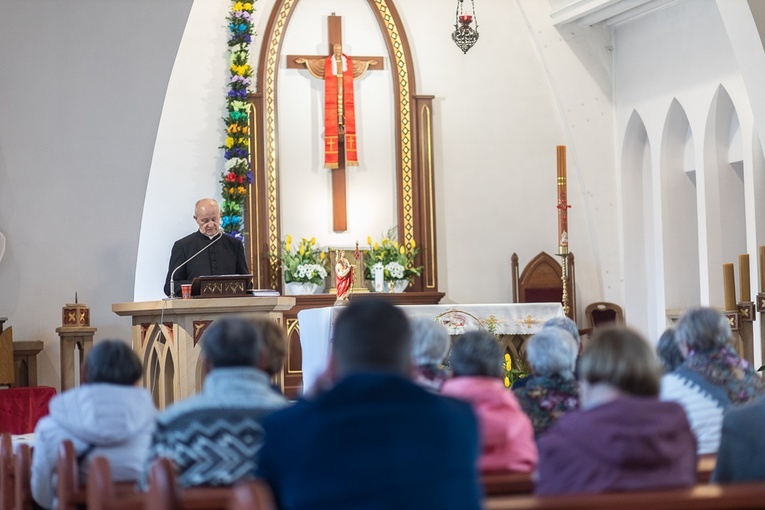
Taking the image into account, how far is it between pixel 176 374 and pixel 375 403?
16.5ft

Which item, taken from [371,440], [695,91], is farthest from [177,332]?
[695,91]

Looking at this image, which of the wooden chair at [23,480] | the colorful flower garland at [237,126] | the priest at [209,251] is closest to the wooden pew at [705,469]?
the wooden chair at [23,480]

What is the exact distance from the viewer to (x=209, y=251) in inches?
364

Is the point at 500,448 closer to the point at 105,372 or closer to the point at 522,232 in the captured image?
the point at 105,372

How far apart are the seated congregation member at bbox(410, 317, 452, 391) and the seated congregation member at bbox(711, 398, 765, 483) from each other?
3.82 feet

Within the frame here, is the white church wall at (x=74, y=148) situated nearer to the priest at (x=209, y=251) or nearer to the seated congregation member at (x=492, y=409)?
Result: the priest at (x=209, y=251)

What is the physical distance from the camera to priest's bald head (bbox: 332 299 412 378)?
2406 millimetres

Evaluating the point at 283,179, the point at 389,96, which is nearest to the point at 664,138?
the point at 389,96

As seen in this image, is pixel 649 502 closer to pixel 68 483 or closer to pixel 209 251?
pixel 68 483

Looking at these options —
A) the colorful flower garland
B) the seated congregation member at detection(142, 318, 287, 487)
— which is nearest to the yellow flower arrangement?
the colorful flower garland

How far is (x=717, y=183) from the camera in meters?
11.0

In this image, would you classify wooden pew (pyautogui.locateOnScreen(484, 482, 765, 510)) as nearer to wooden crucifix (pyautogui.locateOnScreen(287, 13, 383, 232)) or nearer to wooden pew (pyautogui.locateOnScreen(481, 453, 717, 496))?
wooden pew (pyautogui.locateOnScreen(481, 453, 717, 496))

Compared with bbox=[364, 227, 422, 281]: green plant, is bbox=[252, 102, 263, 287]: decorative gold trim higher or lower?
higher

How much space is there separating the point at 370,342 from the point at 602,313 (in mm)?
9770
